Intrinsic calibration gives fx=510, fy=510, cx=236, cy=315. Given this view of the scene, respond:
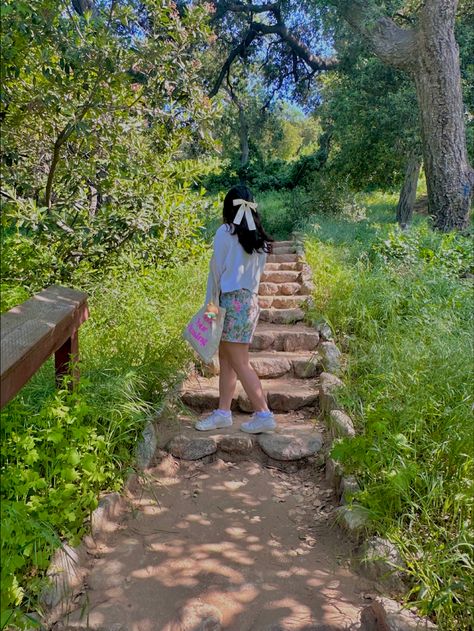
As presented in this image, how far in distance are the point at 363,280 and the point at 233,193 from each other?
2697 mm

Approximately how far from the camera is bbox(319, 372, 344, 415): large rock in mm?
3809

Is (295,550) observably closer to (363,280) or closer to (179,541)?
(179,541)

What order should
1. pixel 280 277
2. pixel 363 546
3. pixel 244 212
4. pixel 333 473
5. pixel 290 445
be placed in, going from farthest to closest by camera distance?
1. pixel 280 277
2. pixel 290 445
3. pixel 244 212
4. pixel 333 473
5. pixel 363 546

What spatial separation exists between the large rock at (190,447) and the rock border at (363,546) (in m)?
0.81

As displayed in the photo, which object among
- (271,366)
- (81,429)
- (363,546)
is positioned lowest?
(363,546)

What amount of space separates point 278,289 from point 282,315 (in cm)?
99

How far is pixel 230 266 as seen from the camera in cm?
342

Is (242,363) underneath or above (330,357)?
above

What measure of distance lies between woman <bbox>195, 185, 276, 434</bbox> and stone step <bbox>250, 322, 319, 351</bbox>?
5.05 ft

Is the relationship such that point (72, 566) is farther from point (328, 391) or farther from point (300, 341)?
point (300, 341)

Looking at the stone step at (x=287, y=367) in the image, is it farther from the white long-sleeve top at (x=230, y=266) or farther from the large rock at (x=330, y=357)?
the white long-sleeve top at (x=230, y=266)

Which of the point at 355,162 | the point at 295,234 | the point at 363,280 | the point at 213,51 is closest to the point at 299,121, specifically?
the point at 213,51

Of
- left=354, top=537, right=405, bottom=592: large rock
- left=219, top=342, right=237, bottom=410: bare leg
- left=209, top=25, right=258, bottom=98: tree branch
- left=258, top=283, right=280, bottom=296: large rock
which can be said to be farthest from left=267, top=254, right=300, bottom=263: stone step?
left=209, top=25, right=258, bottom=98: tree branch

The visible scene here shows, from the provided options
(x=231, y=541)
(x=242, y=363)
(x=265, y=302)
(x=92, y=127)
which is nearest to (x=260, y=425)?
(x=242, y=363)
